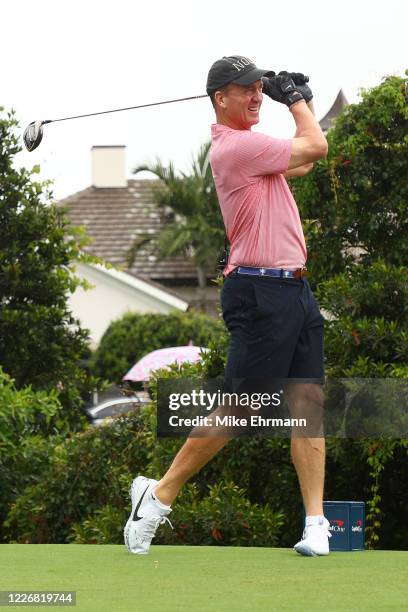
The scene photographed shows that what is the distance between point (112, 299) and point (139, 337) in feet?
19.0

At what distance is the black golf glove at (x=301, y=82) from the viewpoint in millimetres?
6477

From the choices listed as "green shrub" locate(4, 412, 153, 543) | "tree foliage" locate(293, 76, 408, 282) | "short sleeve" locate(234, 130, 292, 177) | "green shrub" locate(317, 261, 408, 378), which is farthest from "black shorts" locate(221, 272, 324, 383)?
"green shrub" locate(4, 412, 153, 543)

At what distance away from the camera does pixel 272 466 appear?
8719 millimetres

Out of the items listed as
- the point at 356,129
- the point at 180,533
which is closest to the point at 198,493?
the point at 180,533

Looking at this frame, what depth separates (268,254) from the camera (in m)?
6.34

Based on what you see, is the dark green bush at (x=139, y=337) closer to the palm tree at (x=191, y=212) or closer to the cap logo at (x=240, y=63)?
the palm tree at (x=191, y=212)

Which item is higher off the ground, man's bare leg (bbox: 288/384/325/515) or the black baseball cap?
the black baseball cap

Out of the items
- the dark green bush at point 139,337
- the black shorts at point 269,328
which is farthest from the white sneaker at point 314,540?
the dark green bush at point 139,337

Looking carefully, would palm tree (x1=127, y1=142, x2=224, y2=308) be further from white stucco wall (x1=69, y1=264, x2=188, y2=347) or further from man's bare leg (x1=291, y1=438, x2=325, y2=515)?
man's bare leg (x1=291, y1=438, x2=325, y2=515)

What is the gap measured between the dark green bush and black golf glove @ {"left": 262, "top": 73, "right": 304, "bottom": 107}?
81.5 feet

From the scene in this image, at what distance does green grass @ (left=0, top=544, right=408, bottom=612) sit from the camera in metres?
4.87

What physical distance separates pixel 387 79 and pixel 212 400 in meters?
2.27

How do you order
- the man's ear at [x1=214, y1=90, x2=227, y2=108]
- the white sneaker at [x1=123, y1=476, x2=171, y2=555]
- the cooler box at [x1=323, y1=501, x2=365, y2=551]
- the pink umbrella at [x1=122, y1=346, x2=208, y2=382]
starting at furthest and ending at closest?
the pink umbrella at [x1=122, y1=346, x2=208, y2=382] < the cooler box at [x1=323, y1=501, x2=365, y2=551] < the white sneaker at [x1=123, y1=476, x2=171, y2=555] < the man's ear at [x1=214, y1=90, x2=227, y2=108]

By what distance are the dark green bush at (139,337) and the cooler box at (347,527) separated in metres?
23.9
